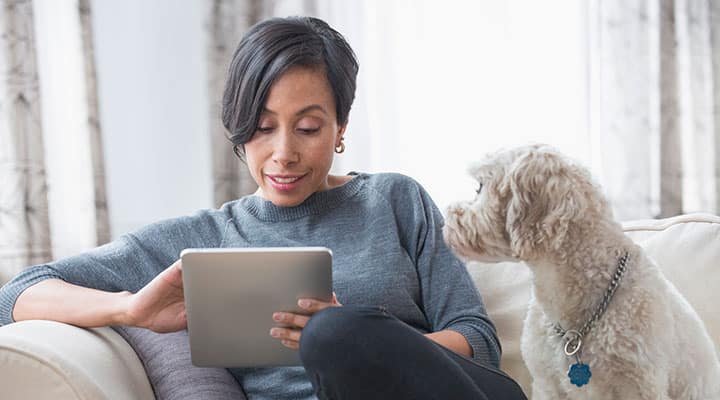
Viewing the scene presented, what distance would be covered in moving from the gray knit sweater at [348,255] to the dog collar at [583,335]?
0.55 feet

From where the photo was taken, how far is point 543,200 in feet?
3.99

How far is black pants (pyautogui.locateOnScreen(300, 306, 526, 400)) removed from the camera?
987 mm

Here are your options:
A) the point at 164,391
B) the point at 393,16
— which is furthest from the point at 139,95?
the point at 164,391

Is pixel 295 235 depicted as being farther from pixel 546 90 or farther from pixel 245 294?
pixel 546 90

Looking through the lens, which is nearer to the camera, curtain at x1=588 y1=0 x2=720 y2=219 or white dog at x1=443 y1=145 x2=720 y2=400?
white dog at x1=443 y1=145 x2=720 y2=400

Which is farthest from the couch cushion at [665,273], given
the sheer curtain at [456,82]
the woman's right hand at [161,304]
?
the sheer curtain at [456,82]

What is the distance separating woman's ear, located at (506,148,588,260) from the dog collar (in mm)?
107

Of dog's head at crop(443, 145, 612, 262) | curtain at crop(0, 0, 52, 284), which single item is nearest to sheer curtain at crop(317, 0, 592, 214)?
curtain at crop(0, 0, 52, 284)

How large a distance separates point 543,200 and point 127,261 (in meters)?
0.81

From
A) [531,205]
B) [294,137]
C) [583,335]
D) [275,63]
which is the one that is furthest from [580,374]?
[275,63]

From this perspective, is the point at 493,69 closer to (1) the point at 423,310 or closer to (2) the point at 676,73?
(2) the point at 676,73

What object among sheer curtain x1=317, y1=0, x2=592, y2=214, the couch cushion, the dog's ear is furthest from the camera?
sheer curtain x1=317, y1=0, x2=592, y2=214

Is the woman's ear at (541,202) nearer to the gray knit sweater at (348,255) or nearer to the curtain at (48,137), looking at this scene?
the gray knit sweater at (348,255)

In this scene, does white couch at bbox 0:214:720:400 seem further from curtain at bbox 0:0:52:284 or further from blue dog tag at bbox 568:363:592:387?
curtain at bbox 0:0:52:284
